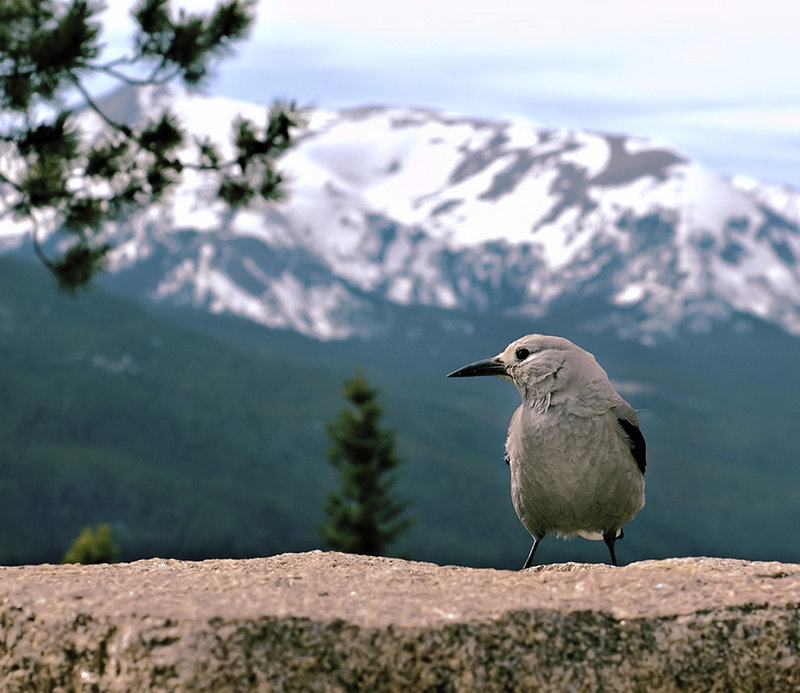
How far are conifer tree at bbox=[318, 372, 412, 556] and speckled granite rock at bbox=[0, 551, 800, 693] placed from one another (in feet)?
142

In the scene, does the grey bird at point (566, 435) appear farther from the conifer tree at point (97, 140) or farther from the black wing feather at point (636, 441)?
the conifer tree at point (97, 140)

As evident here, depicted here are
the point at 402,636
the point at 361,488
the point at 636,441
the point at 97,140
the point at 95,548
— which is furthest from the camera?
the point at 361,488

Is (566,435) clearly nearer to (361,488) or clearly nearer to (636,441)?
(636,441)

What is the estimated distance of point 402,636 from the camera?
459 centimetres

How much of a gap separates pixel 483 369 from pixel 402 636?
174 centimetres

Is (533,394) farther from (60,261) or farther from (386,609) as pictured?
(60,261)

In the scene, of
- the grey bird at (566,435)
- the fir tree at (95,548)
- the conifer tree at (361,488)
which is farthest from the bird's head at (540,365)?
the fir tree at (95,548)

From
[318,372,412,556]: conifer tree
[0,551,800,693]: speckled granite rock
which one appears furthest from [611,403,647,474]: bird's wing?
[318,372,412,556]: conifer tree

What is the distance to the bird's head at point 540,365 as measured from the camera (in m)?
5.84

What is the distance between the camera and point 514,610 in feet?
15.5

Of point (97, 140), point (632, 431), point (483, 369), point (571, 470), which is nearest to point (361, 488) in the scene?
point (97, 140)

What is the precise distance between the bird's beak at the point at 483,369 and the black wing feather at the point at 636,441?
773 mm

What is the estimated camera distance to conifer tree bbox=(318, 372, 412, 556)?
49281 millimetres

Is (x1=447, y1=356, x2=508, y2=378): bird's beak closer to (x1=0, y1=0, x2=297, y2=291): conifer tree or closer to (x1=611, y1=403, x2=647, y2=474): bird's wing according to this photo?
(x1=611, y1=403, x2=647, y2=474): bird's wing
